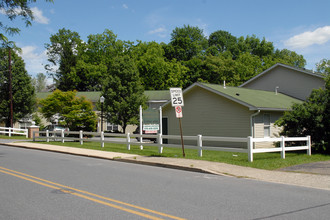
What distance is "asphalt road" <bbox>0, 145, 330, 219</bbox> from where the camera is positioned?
608 centimetres

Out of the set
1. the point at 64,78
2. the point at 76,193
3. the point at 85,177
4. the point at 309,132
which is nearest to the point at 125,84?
the point at 309,132

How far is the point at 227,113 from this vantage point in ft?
70.1

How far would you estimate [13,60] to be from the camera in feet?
133

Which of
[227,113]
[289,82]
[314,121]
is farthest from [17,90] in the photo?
[314,121]

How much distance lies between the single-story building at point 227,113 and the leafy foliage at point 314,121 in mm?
1922

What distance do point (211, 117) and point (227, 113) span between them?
1.26m

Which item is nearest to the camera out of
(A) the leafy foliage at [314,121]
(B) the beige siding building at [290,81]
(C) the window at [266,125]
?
(A) the leafy foliage at [314,121]

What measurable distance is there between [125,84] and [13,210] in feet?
104

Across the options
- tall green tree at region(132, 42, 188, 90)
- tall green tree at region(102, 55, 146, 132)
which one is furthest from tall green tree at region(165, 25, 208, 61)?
tall green tree at region(102, 55, 146, 132)

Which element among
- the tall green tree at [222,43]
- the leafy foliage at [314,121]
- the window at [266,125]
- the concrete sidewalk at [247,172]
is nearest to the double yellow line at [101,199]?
the concrete sidewalk at [247,172]

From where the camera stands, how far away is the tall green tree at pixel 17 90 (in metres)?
39.3

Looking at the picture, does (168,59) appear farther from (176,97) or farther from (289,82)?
(176,97)

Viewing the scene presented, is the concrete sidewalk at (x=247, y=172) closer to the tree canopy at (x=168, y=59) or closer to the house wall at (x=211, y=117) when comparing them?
the house wall at (x=211, y=117)

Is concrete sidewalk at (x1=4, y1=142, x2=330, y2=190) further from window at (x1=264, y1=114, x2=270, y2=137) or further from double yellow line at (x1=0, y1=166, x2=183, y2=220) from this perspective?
window at (x1=264, y1=114, x2=270, y2=137)
